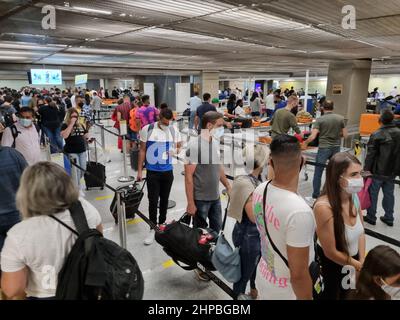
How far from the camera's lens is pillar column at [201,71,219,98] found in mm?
18278

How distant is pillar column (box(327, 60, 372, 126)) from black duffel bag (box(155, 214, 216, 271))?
10157 millimetres

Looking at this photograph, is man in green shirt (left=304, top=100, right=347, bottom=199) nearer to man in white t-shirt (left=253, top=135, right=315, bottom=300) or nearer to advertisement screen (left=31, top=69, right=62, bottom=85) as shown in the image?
man in white t-shirt (left=253, top=135, right=315, bottom=300)

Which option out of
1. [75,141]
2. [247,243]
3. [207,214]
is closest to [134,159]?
[75,141]

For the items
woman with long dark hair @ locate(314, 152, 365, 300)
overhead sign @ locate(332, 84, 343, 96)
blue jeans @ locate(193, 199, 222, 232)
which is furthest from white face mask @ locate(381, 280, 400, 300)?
overhead sign @ locate(332, 84, 343, 96)

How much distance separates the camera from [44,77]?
506 inches

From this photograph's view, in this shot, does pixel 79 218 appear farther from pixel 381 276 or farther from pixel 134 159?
pixel 134 159

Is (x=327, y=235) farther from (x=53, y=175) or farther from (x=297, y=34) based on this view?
(x=297, y=34)

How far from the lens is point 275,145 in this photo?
1.58 metres

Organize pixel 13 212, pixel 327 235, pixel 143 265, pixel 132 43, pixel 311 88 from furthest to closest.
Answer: pixel 311 88 → pixel 132 43 → pixel 143 265 → pixel 13 212 → pixel 327 235

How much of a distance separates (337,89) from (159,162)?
9790 mm

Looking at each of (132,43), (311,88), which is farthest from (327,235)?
(311,88)

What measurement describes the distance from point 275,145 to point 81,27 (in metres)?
4.03

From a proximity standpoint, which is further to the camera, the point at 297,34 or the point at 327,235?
the point at 297,34

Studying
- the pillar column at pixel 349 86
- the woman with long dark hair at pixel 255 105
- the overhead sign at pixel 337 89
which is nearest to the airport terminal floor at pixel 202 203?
the pillar column at pixel 349 86
